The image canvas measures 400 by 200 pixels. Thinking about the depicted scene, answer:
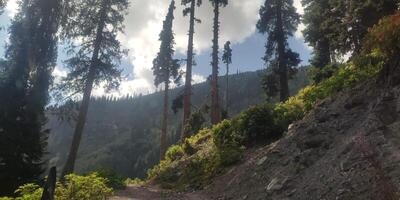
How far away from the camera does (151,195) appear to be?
1575 centimetres

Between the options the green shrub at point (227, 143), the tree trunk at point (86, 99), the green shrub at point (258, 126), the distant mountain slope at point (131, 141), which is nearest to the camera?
the green shrub at point (227, 143)

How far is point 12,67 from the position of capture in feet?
64.2

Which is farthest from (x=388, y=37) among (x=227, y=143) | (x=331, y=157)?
(x=227, y=143)

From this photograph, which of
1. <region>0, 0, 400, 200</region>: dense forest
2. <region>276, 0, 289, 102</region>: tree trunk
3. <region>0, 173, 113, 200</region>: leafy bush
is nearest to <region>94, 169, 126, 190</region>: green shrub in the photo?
<region>0, 0, 400, 200</region>: dense forest

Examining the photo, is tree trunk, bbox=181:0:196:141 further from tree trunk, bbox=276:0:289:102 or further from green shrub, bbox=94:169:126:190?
green shrub, bbox=94:169:126:190

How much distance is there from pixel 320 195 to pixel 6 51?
19.4 meters

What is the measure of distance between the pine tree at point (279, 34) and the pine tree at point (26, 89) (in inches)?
629

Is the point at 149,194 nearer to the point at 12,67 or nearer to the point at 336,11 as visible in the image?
the point at 12,67

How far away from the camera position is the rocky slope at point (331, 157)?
8.32 metres

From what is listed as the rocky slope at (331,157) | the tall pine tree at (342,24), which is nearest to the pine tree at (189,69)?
the tall pine tree at (342,24)

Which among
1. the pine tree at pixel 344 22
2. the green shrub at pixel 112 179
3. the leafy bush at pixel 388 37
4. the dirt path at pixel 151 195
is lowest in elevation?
the dirt path at pixel 151 195

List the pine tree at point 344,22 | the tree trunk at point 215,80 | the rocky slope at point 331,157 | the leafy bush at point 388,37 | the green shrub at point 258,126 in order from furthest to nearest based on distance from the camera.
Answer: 1. the tree trunk at point 215,80
2. the pine tree at point 344,22
3. the green shrub at point 258,126
4. the leafy bush at point 388,37
5. the rocky slope at point 331,157

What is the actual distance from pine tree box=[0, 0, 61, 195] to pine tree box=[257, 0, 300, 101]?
16.0m

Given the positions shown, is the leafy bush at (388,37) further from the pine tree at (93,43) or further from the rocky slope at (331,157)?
the pine tree at (93,43)
